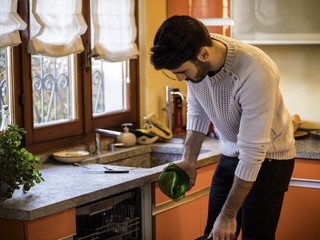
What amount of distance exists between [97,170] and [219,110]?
34.9 inches

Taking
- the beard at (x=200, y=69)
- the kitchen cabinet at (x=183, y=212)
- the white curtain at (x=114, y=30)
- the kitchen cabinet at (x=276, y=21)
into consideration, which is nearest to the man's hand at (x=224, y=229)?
the beard at (x=200, y=69)

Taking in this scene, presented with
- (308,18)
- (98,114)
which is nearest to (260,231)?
(98,114)

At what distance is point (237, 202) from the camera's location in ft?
5.99

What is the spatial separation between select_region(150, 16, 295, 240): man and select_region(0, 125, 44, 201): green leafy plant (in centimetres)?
62

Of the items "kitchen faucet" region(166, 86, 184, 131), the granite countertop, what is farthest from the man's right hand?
"kitchen faucet" region(166, 86, 184, 131)

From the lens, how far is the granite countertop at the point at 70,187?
6.52 feet

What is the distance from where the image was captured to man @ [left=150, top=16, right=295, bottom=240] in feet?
5.73

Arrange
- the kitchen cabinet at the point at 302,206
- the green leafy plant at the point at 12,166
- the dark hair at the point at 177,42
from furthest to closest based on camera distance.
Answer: the kitchen cabinet at the point at 302,206 < the green leafy plant at the point at 12,166 < the dark hair at the point at 177,42

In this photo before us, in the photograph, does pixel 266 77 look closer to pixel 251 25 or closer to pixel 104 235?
pixel 104 235

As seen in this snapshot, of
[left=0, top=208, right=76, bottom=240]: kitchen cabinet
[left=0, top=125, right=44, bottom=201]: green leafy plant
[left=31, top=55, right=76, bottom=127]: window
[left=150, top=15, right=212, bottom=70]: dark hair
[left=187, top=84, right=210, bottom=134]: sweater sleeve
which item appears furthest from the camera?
[left=31, top=55, right=76, bottom=127]: window

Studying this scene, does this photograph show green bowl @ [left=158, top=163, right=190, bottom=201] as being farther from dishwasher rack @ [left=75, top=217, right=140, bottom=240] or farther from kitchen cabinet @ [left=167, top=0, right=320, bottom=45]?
kitchen cabinet @ [left=167, top=0, right=320, bottom=45]

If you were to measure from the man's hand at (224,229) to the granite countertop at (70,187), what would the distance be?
23.5 inches

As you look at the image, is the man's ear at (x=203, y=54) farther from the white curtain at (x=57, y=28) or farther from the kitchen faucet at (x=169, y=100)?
the kitchen faucet at (x=169, y=100)

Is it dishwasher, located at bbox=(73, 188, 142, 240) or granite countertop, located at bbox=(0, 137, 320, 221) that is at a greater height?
granite countertop, located at bbox=(0, 137, 320, 221)
